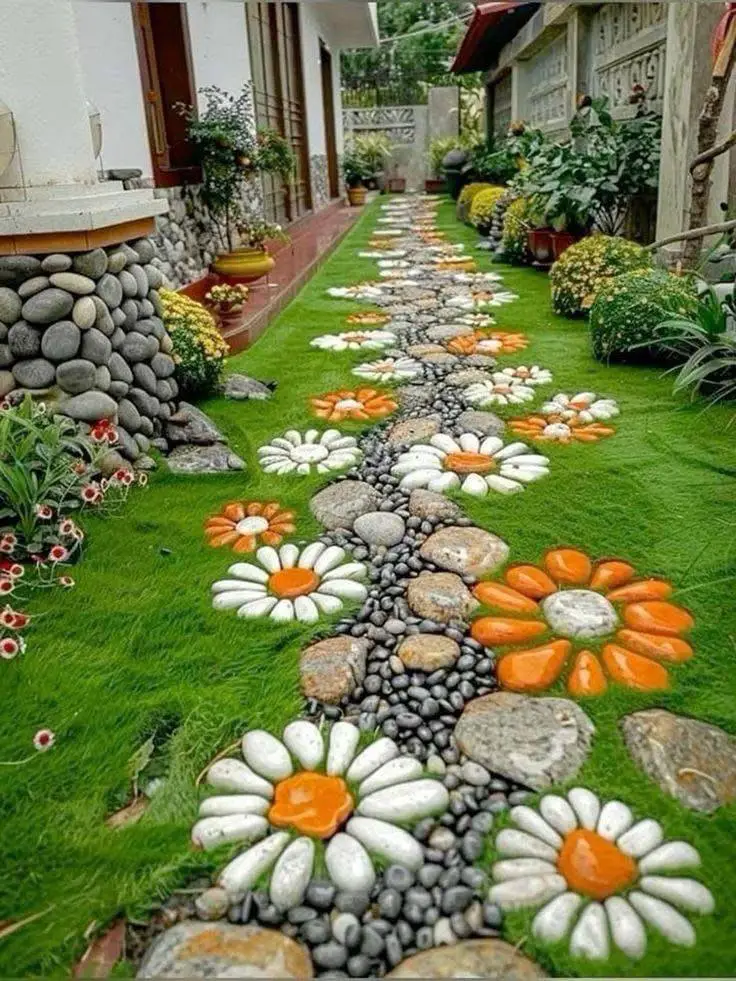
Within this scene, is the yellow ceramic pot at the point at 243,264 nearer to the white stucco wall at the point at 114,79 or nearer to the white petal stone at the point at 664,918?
the white stucco wall at the point at 114,79

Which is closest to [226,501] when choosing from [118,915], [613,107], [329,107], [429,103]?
[118,915]

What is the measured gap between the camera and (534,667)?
5.45 ft

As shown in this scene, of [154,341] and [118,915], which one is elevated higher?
[154,341]

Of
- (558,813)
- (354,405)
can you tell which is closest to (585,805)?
(558,813)

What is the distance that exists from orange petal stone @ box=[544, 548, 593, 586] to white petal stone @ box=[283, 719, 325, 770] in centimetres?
78

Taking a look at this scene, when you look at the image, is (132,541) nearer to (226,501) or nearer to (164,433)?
(226,501)

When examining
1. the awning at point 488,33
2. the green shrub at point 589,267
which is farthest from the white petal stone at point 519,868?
the awning at point 488,33

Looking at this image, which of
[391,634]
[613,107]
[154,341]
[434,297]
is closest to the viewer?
[391,634]

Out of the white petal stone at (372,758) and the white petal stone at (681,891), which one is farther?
the white petal stone at (372,758)

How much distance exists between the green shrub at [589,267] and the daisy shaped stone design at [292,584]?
2.83m

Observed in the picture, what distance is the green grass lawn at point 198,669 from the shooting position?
1.20m

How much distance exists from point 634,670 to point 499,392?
201 centimetres

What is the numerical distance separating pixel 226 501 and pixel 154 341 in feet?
2.54

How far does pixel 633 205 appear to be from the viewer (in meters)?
5.74
